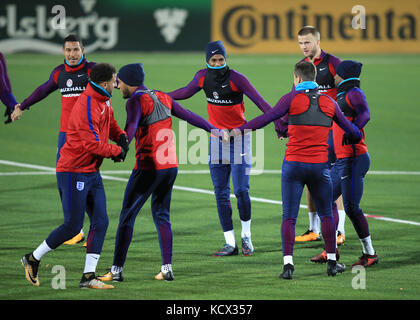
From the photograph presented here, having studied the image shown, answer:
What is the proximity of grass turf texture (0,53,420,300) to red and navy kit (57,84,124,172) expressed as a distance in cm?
127

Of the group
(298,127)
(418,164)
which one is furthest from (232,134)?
(418,164)

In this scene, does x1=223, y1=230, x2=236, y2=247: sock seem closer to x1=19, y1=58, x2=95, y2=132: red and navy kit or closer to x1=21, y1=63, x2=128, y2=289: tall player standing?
x1=21, y1=63, x2=128, y2=289: tall player standing

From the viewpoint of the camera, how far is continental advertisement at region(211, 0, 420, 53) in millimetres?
33719

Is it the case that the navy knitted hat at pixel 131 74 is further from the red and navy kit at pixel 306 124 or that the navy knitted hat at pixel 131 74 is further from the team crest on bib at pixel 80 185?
the red and navy kit at pixel 306 124

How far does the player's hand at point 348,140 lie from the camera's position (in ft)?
31.6

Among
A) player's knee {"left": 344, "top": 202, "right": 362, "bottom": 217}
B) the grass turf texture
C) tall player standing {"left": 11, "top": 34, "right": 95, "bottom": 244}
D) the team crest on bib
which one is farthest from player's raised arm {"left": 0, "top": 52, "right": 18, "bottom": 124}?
player's knee {"left": 344, "top": 202, "right": 362, "bottom": 217}

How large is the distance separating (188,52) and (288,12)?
4.25 metres

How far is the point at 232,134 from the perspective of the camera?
10.1 m

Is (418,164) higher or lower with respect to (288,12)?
lower

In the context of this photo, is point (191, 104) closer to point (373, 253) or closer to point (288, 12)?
point (288, 12)

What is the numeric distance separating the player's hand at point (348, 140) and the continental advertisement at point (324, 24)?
24.2 m
